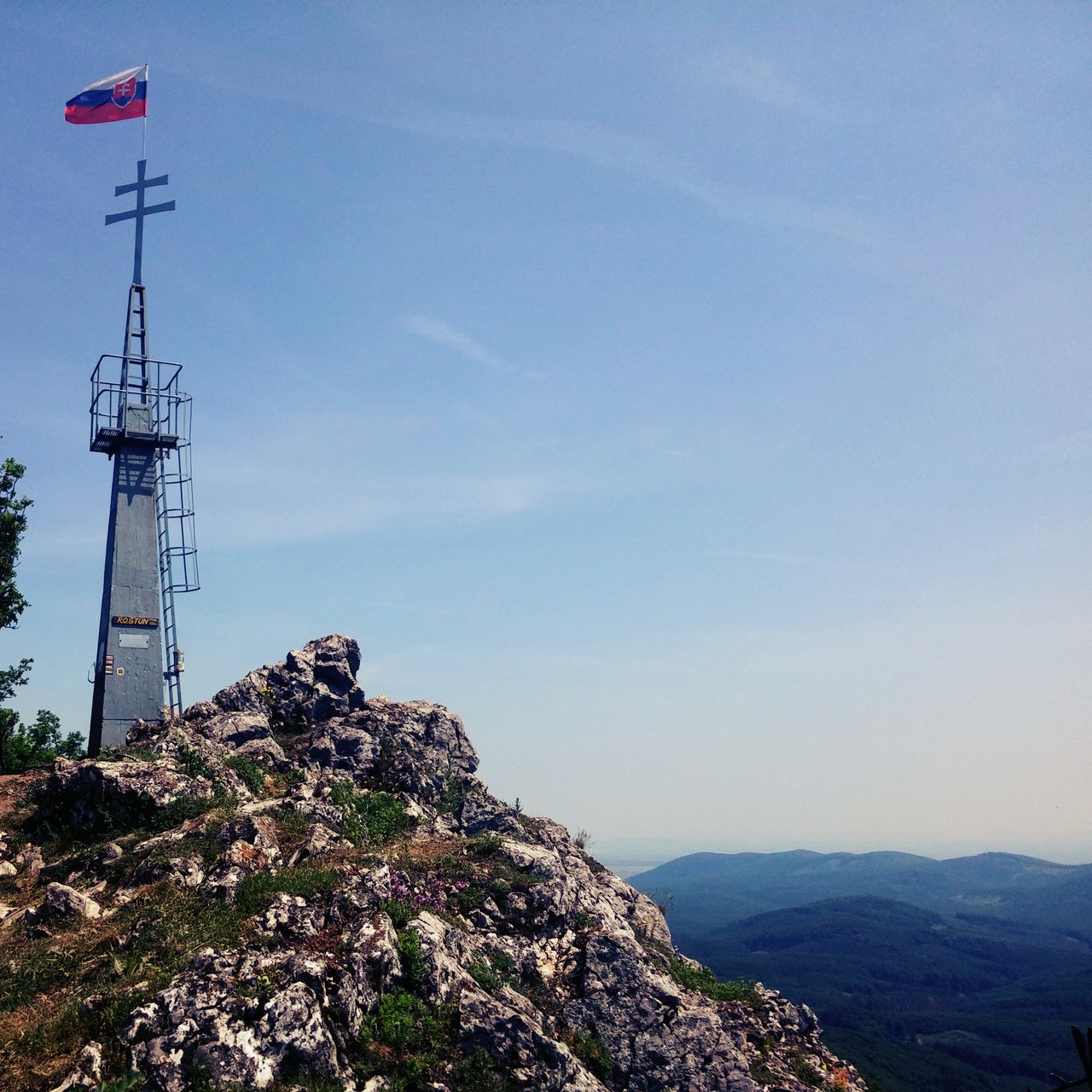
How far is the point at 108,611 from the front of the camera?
134ft

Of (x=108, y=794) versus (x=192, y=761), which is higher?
(x=192, y=761)

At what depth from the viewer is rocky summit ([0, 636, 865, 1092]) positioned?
1978 centimetres

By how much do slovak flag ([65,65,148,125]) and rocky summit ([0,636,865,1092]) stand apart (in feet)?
102

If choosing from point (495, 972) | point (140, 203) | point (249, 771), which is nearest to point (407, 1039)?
point (495, 972)

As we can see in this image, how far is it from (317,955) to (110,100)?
140ft

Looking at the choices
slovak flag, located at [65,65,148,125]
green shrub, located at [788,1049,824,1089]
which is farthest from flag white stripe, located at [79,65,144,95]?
green shrub, located at [788,1049,824,1089]

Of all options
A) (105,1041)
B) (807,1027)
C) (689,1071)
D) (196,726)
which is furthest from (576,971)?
(196,726)

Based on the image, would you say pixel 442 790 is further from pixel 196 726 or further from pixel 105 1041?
pixel 105 1041

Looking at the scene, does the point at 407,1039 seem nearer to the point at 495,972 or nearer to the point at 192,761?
the point at 495,972

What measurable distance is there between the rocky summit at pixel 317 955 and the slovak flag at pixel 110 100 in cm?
3102

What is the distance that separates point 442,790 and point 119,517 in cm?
2123

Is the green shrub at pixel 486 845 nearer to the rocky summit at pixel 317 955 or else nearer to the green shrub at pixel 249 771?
the rocky summit at pixel 317 955

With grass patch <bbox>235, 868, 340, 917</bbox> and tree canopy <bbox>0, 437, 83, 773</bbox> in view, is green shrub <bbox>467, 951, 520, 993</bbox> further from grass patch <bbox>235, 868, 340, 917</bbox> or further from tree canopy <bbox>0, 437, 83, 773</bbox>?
tree canopy <bbox>0, 437, 83, 773</bbox>

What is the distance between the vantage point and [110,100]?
42.7m
